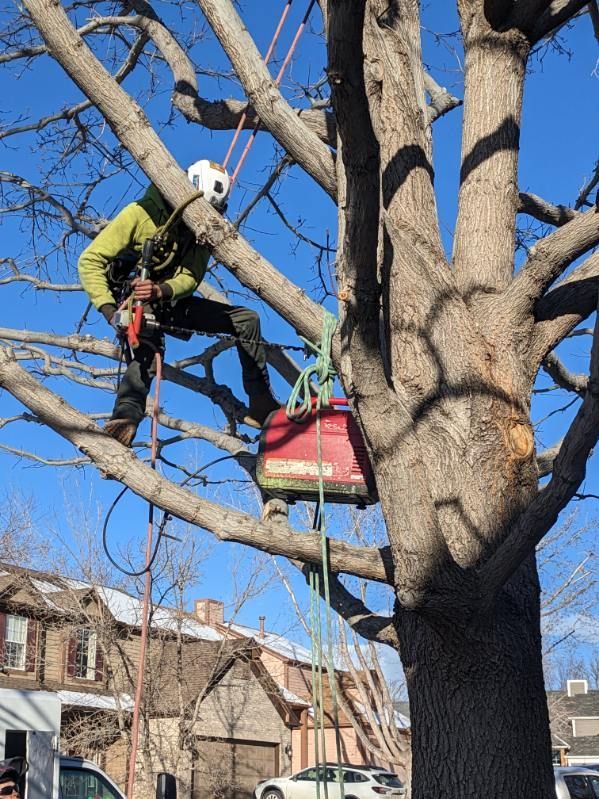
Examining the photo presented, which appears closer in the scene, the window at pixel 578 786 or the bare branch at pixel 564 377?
the bare branch at pixel 564 377

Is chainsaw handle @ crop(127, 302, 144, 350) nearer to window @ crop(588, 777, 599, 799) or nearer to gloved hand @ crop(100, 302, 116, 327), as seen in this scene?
gloved hand @ crop(100, 302, 116, 327)

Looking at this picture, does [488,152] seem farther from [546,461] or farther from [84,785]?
[84,785]

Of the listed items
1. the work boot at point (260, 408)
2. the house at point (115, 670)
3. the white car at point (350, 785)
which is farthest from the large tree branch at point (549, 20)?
the white car at point (350, 785)

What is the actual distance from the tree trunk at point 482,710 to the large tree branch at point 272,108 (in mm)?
2379

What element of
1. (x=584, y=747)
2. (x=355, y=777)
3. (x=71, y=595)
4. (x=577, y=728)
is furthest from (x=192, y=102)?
(x=577, y=728)

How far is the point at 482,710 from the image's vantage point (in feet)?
12.3

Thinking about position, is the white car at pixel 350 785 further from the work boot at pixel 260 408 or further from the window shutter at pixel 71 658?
the work boot at pixel 260 408

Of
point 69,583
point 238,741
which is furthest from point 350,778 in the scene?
point 69,583

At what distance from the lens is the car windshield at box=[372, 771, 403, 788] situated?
23.2 metres

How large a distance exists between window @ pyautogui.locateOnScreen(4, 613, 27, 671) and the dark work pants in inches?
718

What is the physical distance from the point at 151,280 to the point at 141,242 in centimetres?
30

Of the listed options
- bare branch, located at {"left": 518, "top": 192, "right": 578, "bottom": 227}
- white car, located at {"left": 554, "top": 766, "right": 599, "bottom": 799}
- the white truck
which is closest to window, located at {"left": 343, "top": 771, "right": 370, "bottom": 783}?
white car, located at {"left": 554, "top": 766, "right": 599, "bottom": 799}

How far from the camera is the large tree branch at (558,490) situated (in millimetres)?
3146

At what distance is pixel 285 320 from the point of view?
5023 mm
